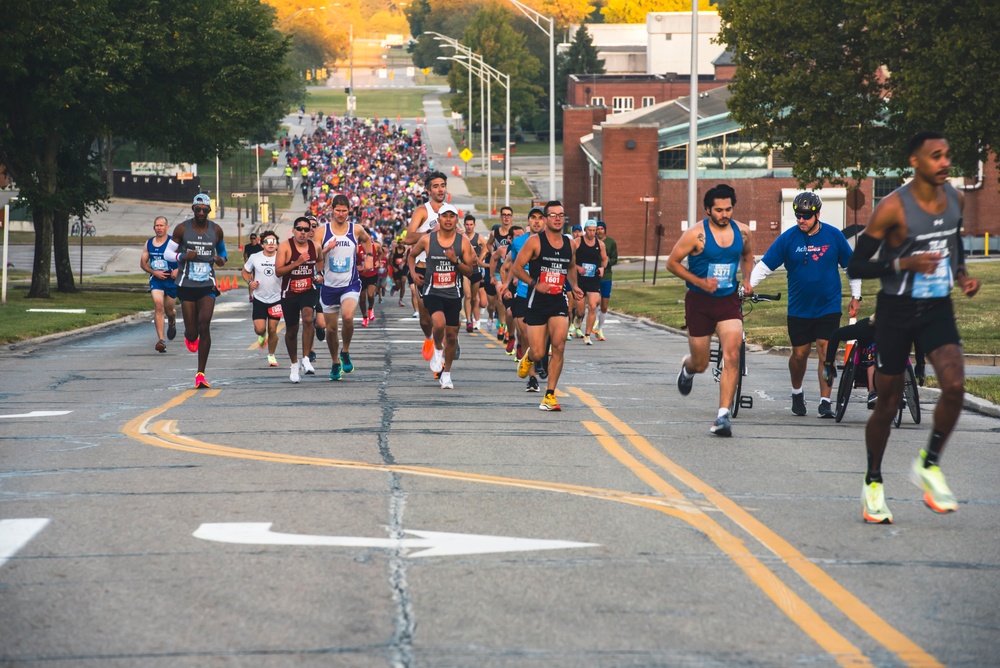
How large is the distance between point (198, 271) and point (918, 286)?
1038cm

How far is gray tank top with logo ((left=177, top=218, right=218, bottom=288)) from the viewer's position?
54.5 feet

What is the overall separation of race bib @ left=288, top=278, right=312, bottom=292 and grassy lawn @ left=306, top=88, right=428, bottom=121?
135m

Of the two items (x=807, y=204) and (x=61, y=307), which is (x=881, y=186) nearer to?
(x=61, y=307)

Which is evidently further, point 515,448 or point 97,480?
point 515,448

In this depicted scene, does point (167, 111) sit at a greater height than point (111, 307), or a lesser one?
greater

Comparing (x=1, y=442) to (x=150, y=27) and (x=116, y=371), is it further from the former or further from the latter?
(x=150, y=27)

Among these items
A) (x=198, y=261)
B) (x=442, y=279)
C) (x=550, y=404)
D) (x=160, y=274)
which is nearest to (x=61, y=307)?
(x=160, y=274)

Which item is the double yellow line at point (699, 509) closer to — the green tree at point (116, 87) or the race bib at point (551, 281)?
the race bib at point (551, 281)

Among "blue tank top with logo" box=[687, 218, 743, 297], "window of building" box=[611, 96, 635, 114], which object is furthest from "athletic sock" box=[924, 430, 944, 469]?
"window of building" box=[611, 96, 635, 114]

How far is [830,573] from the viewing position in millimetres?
6672

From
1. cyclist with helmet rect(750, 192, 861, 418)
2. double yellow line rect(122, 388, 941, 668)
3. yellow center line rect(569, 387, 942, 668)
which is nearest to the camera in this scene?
yellow center line rect(569, 387, 942, 668)

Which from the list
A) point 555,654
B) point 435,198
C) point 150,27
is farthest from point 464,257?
point 150,27

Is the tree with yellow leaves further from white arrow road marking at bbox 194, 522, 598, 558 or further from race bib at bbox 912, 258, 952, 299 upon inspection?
white arrow road marking at bbox 194, 522, 598, 558

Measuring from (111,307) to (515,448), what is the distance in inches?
1032
